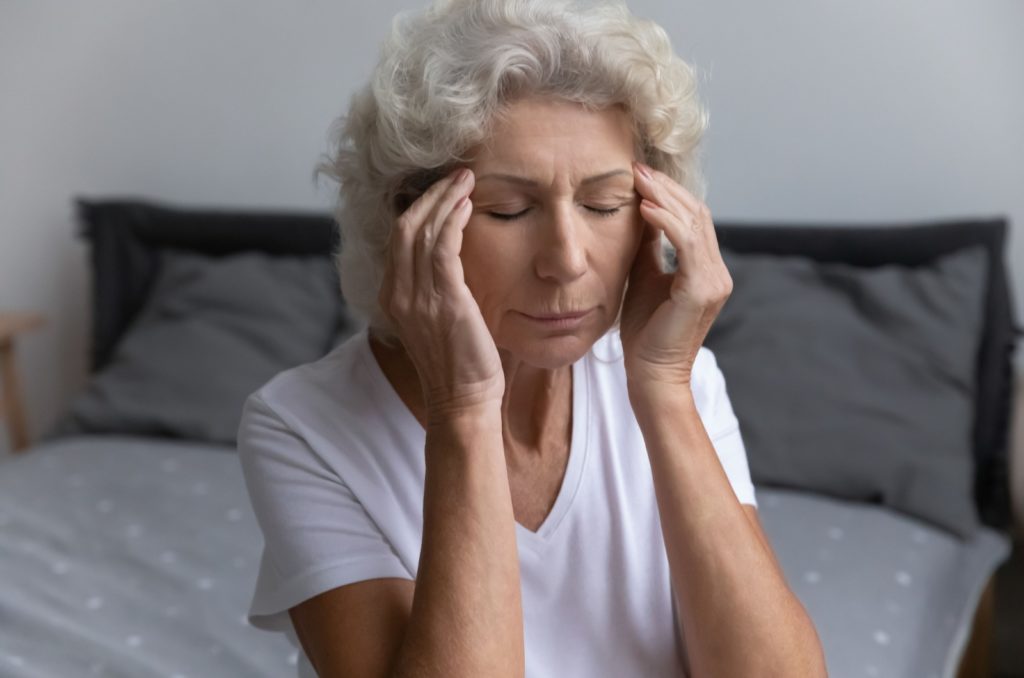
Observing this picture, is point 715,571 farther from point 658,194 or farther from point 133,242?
point 133,242

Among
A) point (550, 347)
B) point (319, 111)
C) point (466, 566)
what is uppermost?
point (550, 347)

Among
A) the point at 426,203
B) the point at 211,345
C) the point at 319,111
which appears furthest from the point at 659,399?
the point at 319,111

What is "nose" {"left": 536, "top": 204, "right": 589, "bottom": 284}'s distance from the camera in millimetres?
1180

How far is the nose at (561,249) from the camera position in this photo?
1.18 metres

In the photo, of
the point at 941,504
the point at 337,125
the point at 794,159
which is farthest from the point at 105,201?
the point at 941,504

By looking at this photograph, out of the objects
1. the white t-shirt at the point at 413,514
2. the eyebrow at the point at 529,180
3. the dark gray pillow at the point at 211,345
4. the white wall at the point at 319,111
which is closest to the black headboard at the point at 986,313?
the white wall at the point at 319,111

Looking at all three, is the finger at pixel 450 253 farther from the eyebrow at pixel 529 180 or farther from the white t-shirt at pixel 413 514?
the white t-shirt at pixel 413 514

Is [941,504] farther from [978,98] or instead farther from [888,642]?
[978,98]

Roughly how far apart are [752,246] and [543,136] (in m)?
1.66

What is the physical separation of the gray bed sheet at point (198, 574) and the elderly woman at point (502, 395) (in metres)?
0.59

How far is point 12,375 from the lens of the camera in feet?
10.9

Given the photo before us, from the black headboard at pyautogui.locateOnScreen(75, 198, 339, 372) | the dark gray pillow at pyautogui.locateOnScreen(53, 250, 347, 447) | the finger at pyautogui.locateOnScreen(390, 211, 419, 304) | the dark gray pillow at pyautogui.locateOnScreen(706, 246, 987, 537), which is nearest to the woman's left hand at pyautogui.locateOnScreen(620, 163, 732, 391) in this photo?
the finger at pyautogui.locateOnScreen(390, 211, 419, 304)

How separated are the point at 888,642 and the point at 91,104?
2558 mm

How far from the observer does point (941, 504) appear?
7.60 ft
